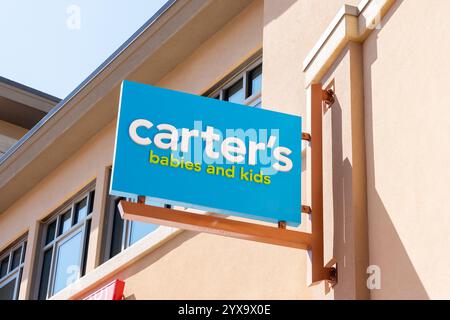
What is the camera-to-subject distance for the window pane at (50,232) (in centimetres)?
1421

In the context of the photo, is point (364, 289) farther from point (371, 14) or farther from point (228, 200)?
point (371, 14)

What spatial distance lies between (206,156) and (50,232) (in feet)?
26.5

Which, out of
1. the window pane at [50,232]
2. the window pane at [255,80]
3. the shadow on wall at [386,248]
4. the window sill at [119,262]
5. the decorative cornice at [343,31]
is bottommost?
the shadow on wall at [386,248]

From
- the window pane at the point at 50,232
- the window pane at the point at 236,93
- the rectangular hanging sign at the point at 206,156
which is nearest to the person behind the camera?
the rectangular hanging sign at the point at 206,156

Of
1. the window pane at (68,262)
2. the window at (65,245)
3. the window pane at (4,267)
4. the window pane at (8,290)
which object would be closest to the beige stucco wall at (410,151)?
the window at (65,245)

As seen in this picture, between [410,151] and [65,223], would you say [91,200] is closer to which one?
[65,223]

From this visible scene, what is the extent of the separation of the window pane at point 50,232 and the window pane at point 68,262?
52 centimetres

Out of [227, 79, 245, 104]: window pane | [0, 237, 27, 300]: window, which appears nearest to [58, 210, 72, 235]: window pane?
[0, 237, 27, 300]: window

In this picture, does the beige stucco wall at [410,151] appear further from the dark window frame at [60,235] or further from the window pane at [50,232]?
the window pane at [50,232]

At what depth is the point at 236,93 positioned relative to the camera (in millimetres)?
10883

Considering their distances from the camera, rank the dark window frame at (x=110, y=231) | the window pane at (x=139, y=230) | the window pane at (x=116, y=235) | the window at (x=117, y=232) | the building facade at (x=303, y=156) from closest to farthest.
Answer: the building facade at (x=303, y=156), the window pane at (x=139, y=230), the window at (x=117, y=232), the dark window frame at (x=110, y=231), the window pane at (x=116, y=235)

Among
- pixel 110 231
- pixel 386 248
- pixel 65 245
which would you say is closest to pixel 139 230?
pixel 110 231

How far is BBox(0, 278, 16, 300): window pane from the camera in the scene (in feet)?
48.1
